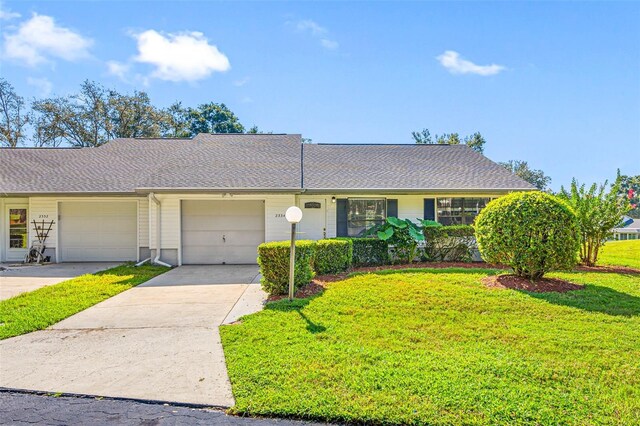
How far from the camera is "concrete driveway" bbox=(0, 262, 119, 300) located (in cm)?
791

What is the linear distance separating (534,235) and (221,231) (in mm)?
8848

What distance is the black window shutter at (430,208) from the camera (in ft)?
38.5

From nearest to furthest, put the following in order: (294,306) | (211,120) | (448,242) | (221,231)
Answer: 1. (294,306)
2. (448,242)
3. (221,231)
4. (211,120)

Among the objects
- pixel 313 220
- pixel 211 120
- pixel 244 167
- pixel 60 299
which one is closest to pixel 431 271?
pixel 313 220

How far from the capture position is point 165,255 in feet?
36.1

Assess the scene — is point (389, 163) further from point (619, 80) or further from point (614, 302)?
point (614, 302)

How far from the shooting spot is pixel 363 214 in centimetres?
1177

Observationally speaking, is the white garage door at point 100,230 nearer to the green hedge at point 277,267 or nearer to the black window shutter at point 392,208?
the green hedge at point 277,267

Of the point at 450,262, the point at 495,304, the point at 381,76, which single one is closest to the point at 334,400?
the point at 495,304

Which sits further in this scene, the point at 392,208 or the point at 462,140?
the point at 462,140

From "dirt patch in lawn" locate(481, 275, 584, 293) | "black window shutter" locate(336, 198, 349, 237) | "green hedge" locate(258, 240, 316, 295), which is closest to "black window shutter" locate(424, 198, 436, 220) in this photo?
"black window shutter" locate(336, 198, 349, 237)

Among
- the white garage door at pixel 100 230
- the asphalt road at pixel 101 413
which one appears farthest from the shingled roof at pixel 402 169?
the asphalt road at pixel 101 413

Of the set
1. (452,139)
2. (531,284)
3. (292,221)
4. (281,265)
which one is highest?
(452,139)

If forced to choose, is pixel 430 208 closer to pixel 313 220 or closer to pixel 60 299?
pixel 313 220
